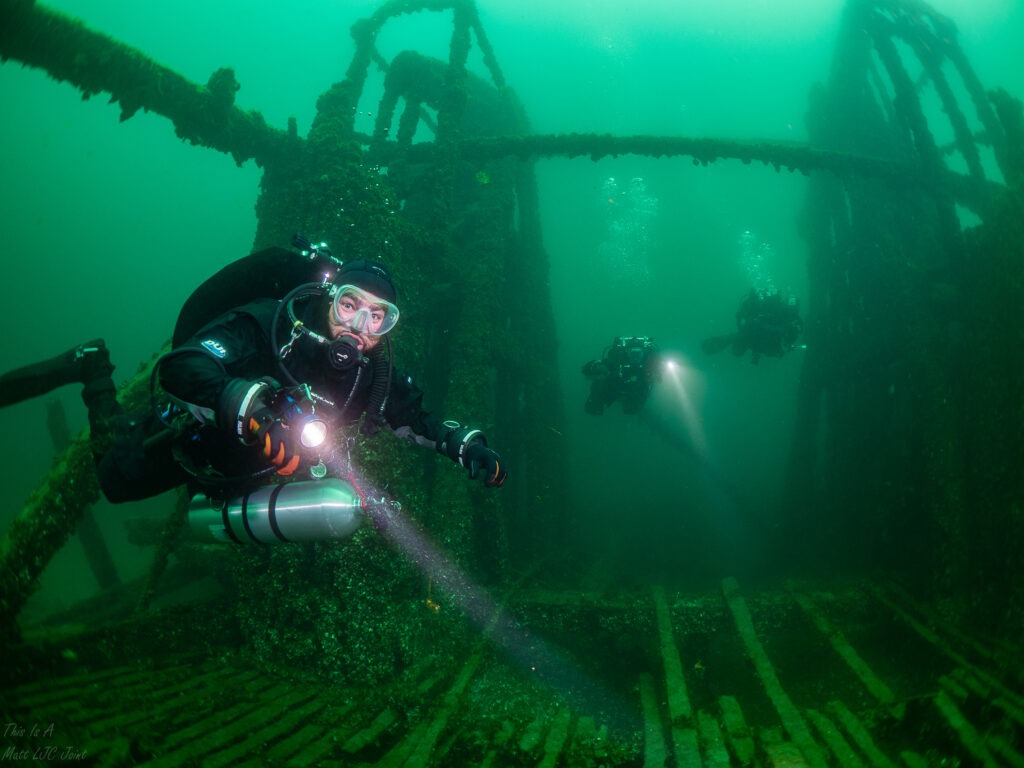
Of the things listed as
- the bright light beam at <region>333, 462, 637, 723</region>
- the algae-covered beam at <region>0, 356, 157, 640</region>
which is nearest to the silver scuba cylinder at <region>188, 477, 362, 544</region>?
the bright light beam at <region>333, 462, 637, 723</region>

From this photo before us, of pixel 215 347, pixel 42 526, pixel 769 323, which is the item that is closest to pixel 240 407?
pixel 215 347

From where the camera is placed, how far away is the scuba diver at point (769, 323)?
1320cm

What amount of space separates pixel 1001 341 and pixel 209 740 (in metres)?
8.38

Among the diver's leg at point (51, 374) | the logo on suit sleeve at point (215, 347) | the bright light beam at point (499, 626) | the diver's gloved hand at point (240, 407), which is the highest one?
the diver's leg at point (51, 374)

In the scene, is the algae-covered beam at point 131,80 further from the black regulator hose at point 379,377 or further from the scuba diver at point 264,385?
the black regulator hose at point 379,377

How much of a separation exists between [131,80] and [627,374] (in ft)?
33.9

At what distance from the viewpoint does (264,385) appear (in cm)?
260

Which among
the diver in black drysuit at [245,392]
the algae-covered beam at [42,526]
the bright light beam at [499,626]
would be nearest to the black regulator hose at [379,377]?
the diver in black drysuit at [245,392]

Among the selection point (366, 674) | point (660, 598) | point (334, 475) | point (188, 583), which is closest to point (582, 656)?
point (660, 598)

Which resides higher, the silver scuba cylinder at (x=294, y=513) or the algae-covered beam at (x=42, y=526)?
the algae-covered beam at (x=42, y=526)

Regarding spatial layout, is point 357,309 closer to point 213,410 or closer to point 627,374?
point 213,410

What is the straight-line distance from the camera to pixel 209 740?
308 centimetres

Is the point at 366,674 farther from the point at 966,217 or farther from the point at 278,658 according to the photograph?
the point at 966,217

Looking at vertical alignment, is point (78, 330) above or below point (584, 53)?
below
